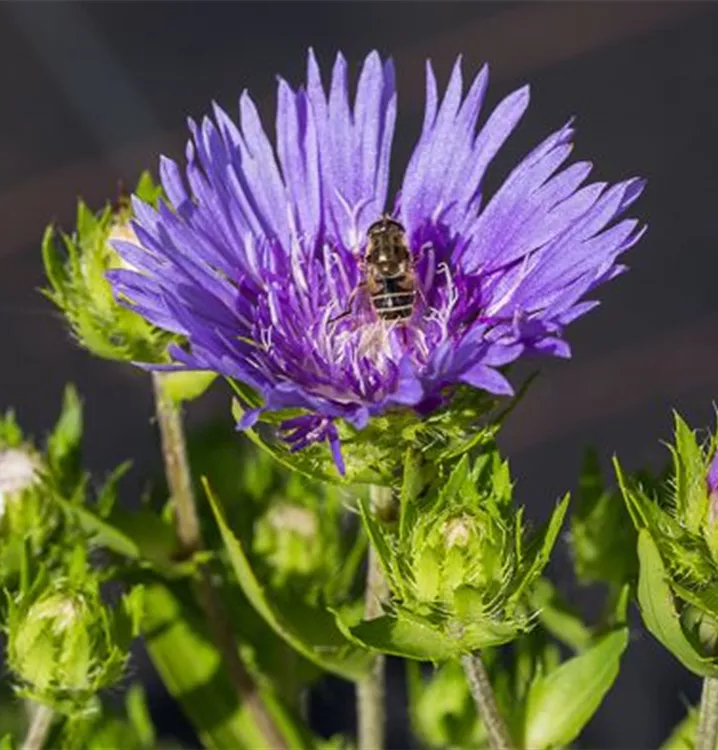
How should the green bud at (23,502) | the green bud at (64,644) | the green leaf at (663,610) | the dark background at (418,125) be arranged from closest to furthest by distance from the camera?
the green leaf at (663,610) → the green bud at (64,644) → the green bud at (23,502) → the dark background at (418,125)

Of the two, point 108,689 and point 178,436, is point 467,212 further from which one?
point 108,689

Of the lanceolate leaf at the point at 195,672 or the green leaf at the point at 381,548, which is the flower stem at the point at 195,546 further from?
the green leaf at the point at 381,548

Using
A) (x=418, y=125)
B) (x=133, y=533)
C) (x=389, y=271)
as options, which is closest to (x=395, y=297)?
(x=389, y=271)

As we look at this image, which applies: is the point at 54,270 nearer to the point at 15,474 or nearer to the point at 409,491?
the point at 15,474

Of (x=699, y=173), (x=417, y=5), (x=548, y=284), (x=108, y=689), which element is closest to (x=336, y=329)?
(x=548, y=284)

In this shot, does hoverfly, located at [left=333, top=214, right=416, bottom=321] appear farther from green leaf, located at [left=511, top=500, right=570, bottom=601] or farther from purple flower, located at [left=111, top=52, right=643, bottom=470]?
green leaf, located at [left=511, top=500, right=570, bottom=601]

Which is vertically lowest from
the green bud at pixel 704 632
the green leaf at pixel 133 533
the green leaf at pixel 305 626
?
the green bud at pixel 704 632

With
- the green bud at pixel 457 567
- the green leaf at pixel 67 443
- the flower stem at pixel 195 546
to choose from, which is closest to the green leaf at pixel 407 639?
the green bud at pixel 457 567

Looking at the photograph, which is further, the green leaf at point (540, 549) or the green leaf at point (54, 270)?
the green leaf at point (54, 270)
